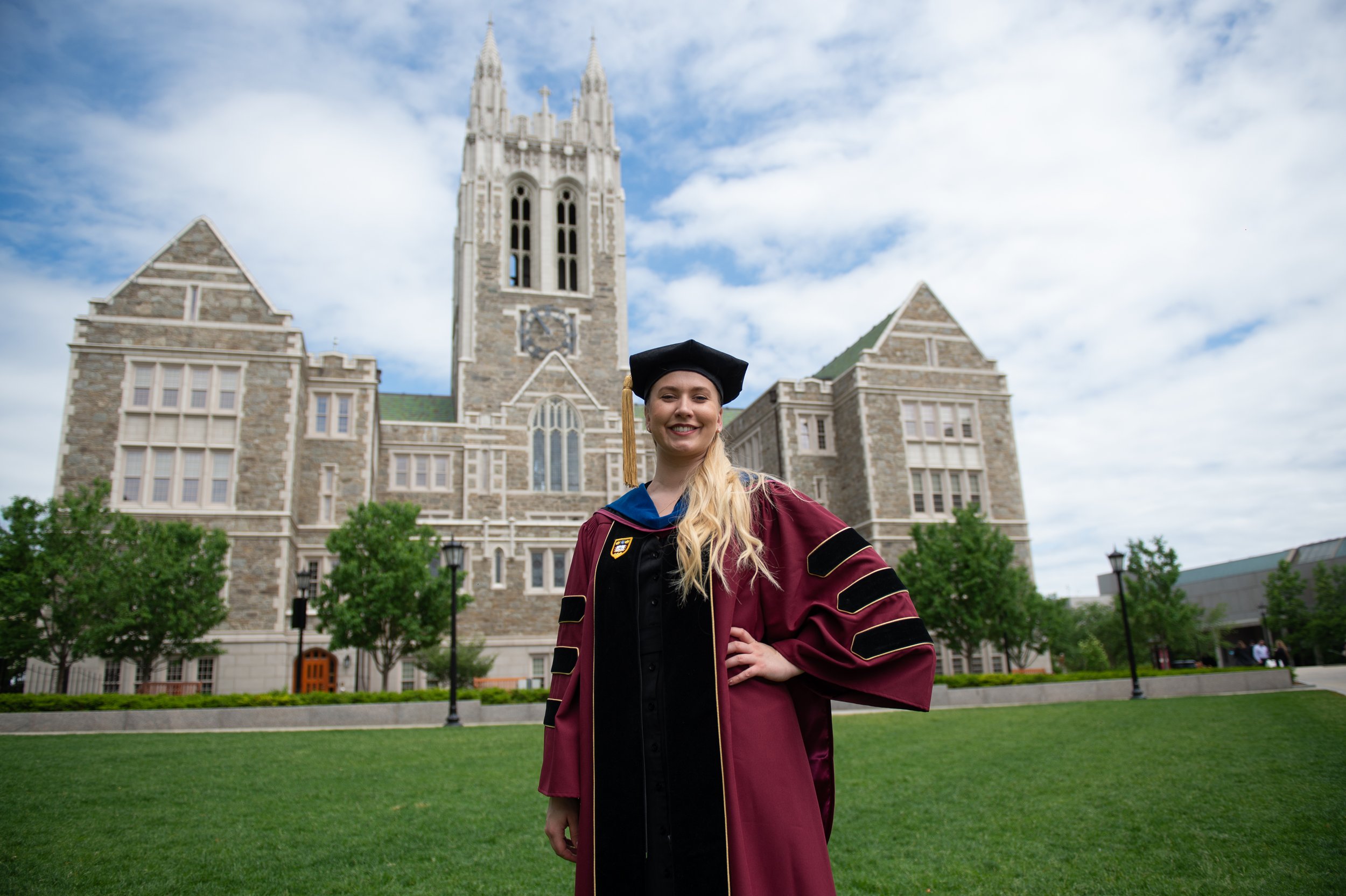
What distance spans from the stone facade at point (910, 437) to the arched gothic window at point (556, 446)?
956 centimetres

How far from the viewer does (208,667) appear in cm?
2717

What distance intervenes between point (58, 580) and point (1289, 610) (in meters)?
50.1

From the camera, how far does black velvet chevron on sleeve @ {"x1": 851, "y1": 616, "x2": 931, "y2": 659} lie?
2547 millimetres

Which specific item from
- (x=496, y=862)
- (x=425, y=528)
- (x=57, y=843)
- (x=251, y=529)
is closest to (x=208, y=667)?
(x=251, y=529)

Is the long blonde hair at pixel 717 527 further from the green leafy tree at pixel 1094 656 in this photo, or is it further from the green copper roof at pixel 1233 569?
the green copper roof at pixel 1233 569

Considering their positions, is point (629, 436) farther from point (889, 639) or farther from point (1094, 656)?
point (1094, 656)

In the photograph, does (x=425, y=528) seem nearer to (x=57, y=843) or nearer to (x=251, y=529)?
(x=251, y=529)

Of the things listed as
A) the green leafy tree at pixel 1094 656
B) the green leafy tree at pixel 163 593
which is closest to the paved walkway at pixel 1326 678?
the green leafy tree at pixel 1094 656

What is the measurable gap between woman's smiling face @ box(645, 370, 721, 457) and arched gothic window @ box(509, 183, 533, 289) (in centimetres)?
4324

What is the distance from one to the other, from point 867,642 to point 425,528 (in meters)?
26.3

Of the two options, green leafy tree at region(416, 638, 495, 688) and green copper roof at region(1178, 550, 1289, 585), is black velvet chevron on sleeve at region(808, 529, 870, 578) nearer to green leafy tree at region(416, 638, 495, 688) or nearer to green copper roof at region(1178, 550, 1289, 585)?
green leafy tree at region(416, 638, 495, 688)

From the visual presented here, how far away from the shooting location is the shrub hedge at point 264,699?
57.8 ft

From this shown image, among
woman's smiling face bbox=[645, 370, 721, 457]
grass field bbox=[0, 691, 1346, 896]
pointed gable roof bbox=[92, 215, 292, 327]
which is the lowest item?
grass field bbox=[0, 691, 1346, 896]

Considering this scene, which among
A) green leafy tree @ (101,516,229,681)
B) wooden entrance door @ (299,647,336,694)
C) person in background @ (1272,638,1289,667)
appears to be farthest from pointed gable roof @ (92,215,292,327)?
person in background @ (1272,638,1289,667)
